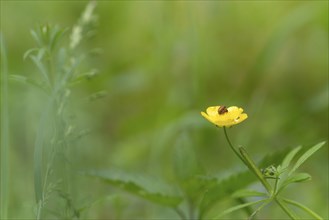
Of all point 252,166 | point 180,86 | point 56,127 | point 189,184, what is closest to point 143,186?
point 189,184

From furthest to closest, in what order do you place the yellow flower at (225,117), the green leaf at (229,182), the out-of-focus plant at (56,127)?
the green leaf at (229,182)
the out-of-focus plant at (56,127)
the yellow flower at (225,117)

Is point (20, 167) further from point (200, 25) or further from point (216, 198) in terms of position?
point (200, 25)

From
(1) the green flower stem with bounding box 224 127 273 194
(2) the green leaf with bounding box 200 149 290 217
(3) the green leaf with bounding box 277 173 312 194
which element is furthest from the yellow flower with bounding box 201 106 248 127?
(2) the green leaf with bounding box 200 149 290 217

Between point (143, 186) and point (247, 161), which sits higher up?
point (143, 186)

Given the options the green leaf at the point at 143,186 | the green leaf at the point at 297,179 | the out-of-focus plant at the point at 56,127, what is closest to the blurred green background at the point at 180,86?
the green leaf at the point at 143,186

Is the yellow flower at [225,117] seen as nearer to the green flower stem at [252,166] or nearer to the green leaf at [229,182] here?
the green flower stem at [252,166]

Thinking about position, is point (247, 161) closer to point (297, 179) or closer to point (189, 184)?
point (297, 179)

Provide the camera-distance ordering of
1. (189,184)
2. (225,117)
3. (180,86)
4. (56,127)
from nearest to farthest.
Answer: (225,117) → (56,127) → (189,184) → (180,86)
